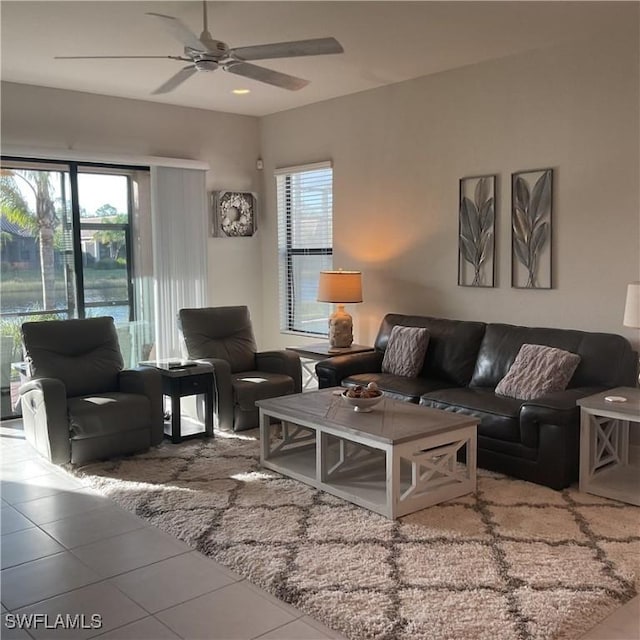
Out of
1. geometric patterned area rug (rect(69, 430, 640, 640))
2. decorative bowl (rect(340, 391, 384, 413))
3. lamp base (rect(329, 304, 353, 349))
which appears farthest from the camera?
lamp base (rect(329, 304, 353, 349))

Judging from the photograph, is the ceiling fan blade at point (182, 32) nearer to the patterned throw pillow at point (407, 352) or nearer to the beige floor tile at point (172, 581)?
the beige floor tile at point (172, 581)

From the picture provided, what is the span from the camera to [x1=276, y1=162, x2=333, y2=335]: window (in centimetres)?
650

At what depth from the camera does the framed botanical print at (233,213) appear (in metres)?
6.77

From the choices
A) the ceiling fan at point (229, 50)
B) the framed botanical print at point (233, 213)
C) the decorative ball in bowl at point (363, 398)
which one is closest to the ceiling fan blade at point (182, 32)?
the ceiling fan at point (229, 50)

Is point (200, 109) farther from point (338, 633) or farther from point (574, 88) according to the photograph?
point (338, 633)

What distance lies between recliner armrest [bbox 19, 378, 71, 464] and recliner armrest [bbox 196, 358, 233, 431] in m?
1.11

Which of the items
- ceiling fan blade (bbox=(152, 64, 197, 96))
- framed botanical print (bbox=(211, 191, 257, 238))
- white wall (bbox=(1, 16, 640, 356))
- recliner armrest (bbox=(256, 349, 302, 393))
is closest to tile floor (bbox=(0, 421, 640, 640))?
recliner armrest (bbox=(256, 349, 302, 393))

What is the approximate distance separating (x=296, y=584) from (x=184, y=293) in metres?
4.13

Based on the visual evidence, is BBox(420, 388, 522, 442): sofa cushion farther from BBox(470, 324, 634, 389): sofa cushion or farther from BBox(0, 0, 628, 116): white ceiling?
BBox(0, 0, 628, 116): white ceiling


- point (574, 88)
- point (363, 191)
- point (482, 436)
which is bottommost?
point (482, 436)

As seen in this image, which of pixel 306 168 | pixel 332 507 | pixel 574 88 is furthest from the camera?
pixel 306 168

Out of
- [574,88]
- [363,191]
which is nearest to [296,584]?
[574,88]

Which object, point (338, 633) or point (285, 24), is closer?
point (338, 633)

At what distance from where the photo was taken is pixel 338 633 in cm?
250
